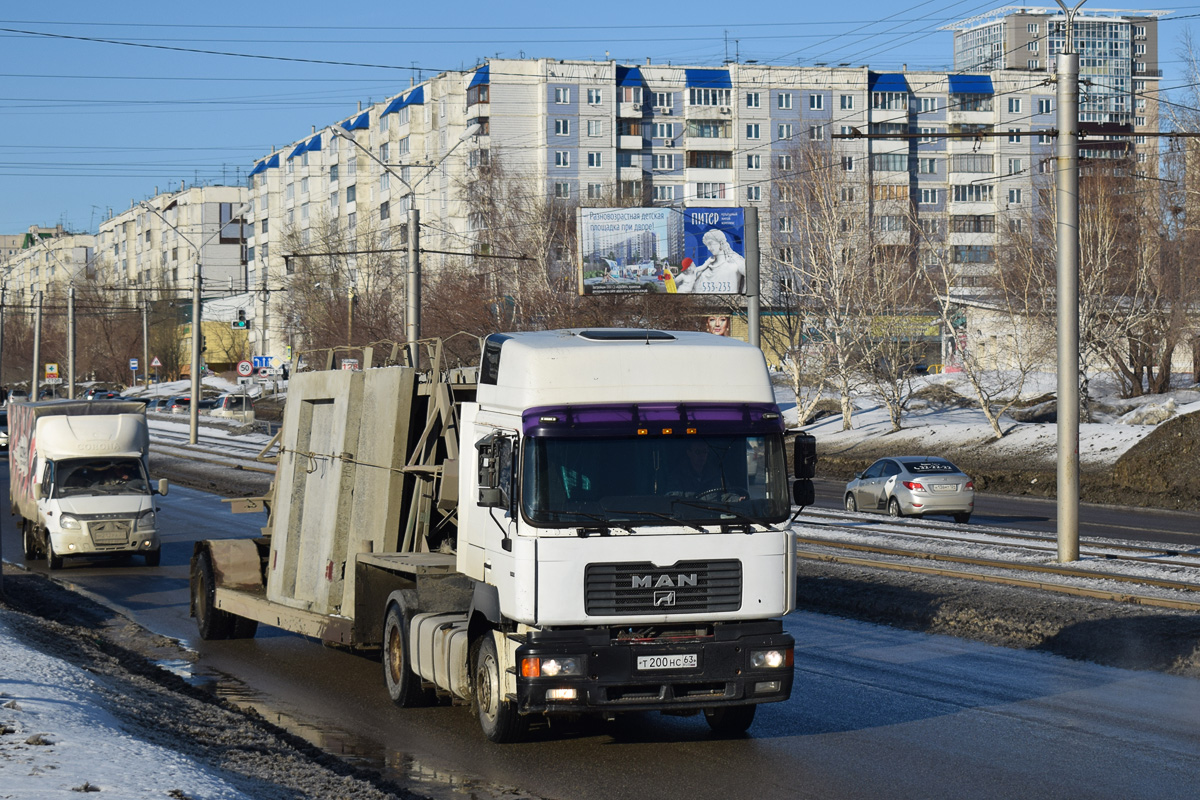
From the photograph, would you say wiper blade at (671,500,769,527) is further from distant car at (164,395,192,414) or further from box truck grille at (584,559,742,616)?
distant car at (164,395,192,414)

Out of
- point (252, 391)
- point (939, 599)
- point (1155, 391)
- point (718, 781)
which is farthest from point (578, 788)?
point (252, 391)

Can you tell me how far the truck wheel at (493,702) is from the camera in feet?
29.7

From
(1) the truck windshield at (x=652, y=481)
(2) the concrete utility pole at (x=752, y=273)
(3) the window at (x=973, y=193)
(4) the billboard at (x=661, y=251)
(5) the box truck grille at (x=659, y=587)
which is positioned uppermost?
(3) the window at (x=973, y=193)

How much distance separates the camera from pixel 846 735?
9.52 m

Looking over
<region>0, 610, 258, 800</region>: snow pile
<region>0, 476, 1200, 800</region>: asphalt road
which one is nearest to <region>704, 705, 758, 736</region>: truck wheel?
<region>0, 476, 1200, 800</region>: asphalt road

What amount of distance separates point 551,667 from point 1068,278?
14039 mm

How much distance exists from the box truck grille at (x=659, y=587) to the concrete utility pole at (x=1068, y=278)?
12.3 m

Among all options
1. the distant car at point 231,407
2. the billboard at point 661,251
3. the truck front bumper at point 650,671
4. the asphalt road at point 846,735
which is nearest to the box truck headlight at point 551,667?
the truck front bumper at point 650,671

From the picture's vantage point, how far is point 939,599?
1562cm

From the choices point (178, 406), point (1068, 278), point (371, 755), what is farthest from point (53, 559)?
point (178, 406)

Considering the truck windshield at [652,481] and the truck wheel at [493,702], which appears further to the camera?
the truck wheel at [493,702]

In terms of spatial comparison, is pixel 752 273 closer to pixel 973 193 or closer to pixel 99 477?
pixel 99 477

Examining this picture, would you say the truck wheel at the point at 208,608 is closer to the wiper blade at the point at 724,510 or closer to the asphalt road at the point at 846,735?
the asphalt road at the point at 846,735

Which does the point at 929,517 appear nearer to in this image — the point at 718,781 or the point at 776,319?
the point at 718,781
